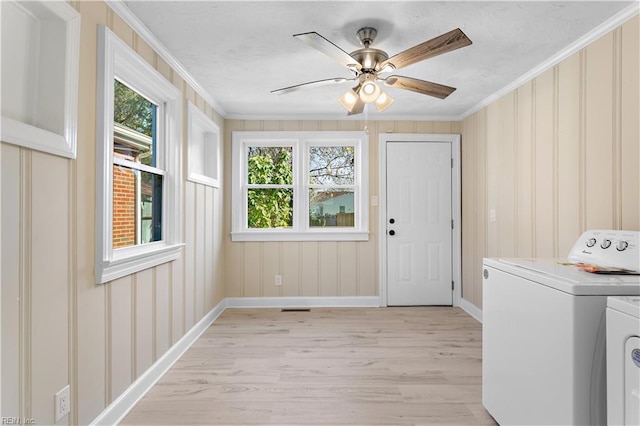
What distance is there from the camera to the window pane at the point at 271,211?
407cm

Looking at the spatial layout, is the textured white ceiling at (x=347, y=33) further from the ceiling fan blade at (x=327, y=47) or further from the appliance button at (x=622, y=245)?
the appliance button at (x=622, y=245)

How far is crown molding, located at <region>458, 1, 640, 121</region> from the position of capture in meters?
1.84

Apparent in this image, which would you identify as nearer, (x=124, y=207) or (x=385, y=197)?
(x=124, y=207)

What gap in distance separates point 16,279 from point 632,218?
9.61 feet

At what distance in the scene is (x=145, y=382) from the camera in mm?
2107

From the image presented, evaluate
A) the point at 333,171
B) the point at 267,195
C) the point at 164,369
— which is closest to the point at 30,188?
the point at 164,369

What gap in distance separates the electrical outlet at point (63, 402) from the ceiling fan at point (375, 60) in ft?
6.47

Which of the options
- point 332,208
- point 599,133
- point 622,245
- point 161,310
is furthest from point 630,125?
point 161,310

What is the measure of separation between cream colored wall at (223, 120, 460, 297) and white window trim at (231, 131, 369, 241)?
6 centimetres

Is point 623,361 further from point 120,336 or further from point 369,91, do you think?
point 120,336

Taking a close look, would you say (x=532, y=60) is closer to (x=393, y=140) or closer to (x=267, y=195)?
(x=393, y=140)

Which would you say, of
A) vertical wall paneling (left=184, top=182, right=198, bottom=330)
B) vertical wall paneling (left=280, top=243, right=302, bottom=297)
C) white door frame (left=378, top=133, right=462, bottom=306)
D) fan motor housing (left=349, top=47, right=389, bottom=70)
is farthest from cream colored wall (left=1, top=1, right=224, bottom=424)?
white door frame (left=378, top=133, right=462, bottom=306)

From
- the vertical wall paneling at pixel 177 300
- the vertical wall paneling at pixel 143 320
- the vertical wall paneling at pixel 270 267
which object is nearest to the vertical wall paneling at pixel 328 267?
the vertical wall paneling at pixel 270 267

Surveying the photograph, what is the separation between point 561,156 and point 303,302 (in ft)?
9.56
